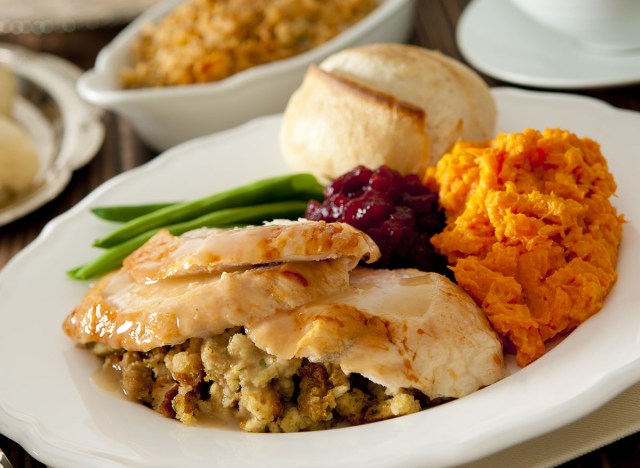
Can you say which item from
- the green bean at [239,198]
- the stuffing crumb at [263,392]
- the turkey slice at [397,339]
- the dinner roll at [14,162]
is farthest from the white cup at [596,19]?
the dinner roll at [14,162]

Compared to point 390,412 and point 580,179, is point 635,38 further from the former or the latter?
point 390,412

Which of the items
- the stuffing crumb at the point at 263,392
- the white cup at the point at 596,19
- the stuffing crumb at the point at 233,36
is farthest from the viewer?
the stuffing crumb at the point at 233,36

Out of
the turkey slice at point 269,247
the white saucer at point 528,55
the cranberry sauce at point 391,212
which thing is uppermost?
the turkey slice at point 269,247

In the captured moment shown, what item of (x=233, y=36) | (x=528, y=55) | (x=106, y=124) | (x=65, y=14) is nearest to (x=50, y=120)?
(x=106, y=124)

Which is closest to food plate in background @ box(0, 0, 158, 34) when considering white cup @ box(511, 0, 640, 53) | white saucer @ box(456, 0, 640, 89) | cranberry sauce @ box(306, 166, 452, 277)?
white saucer @ box(456, 0, 640, 89)

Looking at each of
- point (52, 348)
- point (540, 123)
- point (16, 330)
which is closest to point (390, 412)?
point (52, 348)

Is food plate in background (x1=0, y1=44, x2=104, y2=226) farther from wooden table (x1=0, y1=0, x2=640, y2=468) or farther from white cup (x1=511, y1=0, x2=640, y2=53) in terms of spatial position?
white cup (x1=511, y1=0, x2=640, y2=53)

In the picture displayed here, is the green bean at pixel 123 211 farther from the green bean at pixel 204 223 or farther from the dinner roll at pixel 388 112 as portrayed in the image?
the dinner roll at pixel 388 112
